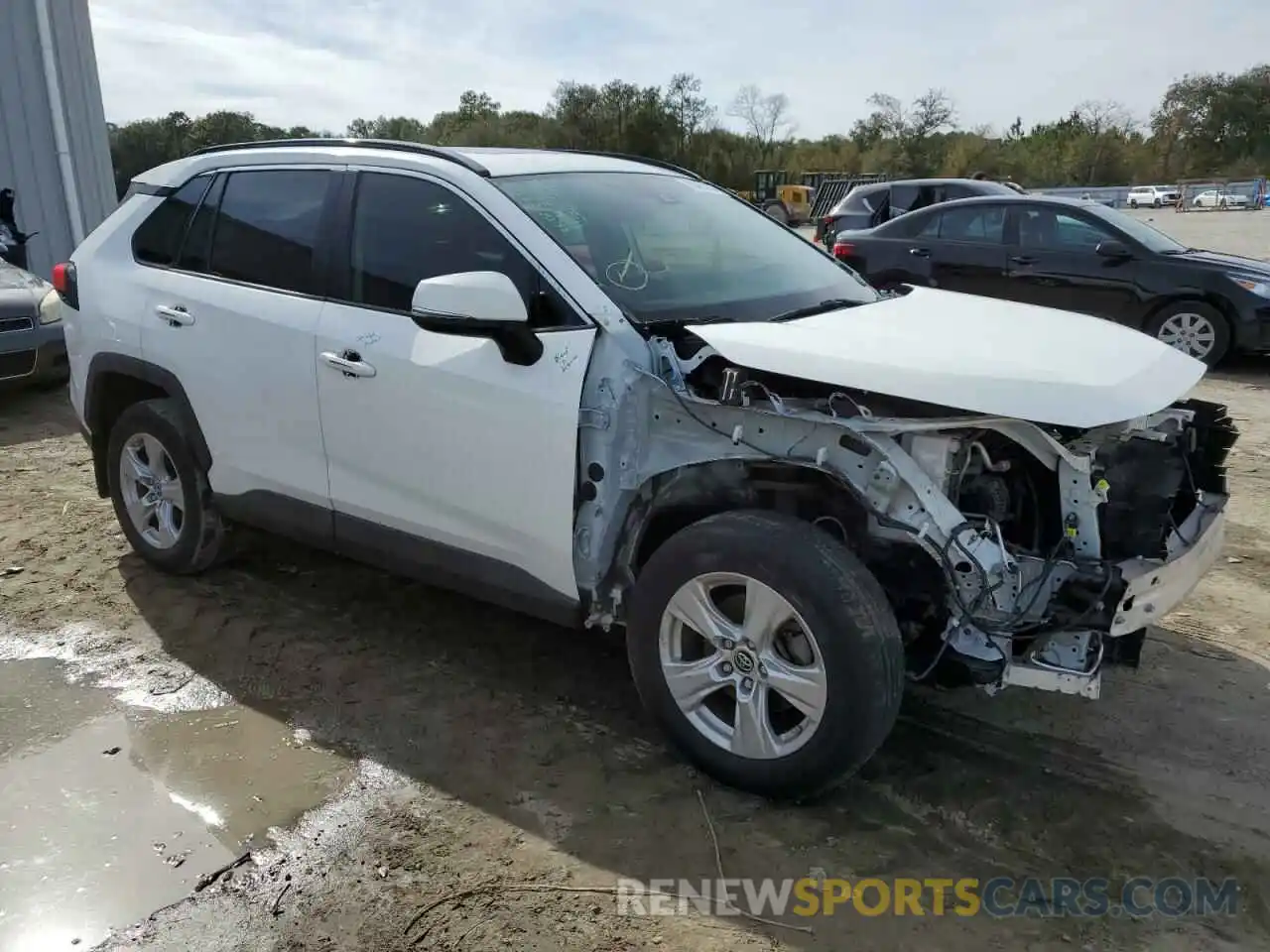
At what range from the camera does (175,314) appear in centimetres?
414

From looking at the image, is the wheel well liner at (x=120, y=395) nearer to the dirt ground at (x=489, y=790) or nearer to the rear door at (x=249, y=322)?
the rear door at (x=249, y=322)

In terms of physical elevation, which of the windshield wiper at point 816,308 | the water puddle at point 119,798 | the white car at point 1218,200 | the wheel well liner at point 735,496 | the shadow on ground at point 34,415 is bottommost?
the water puddle at point 119,798

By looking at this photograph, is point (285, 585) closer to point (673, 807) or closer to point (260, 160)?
point (260, 160)

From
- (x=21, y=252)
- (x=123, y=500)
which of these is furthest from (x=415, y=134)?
(x=123, y=500)

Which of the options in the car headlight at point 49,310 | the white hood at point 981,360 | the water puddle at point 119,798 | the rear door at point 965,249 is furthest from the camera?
the rear door at point 965,249

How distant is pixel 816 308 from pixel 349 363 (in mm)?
1670

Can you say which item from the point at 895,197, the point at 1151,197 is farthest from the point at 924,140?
the point at 895,197

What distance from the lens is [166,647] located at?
409cm

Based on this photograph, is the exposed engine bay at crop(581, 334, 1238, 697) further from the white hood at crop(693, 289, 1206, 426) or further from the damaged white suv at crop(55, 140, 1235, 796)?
the white hood at crop(693, 289, 1206, 426)

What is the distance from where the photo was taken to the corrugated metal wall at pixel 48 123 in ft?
40.5

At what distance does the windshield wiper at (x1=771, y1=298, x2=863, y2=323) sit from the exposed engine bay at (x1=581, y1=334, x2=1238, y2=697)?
0.45m

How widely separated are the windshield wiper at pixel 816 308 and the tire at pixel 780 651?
0.84 m

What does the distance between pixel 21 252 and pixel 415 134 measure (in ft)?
132

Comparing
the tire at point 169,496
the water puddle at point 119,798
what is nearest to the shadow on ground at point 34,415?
the tire at point 169,496
